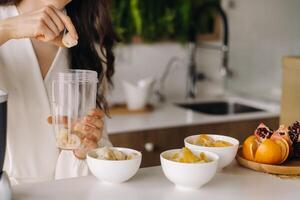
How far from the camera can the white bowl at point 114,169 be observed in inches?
50.6

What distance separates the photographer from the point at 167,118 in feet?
9.41

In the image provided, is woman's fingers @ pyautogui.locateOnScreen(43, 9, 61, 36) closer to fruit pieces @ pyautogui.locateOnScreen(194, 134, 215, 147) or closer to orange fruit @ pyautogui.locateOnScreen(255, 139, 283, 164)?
fruit pieces @ pyautogui.locateOnScreen(194, 134, 215, 147)

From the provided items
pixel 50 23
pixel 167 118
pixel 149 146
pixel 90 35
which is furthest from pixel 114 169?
pixel 167 118

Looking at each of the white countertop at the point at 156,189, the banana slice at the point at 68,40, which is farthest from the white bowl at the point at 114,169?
the banana slice at the point at 68,40

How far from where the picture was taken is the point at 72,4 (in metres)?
1.90

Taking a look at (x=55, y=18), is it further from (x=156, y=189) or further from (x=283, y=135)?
(x=283, y=135)

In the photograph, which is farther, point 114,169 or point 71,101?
point 71,101

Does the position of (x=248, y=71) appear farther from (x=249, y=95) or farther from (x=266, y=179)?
(x=266, y=179)

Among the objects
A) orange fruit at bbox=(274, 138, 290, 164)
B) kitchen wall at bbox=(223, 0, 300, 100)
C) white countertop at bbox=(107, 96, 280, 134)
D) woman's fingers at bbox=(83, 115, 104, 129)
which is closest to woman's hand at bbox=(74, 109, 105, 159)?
woman's fingers at bbox=(83, 115, 104, 129)

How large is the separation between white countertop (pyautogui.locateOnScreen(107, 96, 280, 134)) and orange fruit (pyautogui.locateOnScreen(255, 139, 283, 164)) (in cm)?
125

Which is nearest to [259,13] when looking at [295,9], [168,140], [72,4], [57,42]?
[295,9]

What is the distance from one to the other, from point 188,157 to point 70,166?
498 mm

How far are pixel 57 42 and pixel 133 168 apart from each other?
16.1 inches

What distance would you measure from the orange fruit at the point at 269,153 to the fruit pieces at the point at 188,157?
0.18 meters
